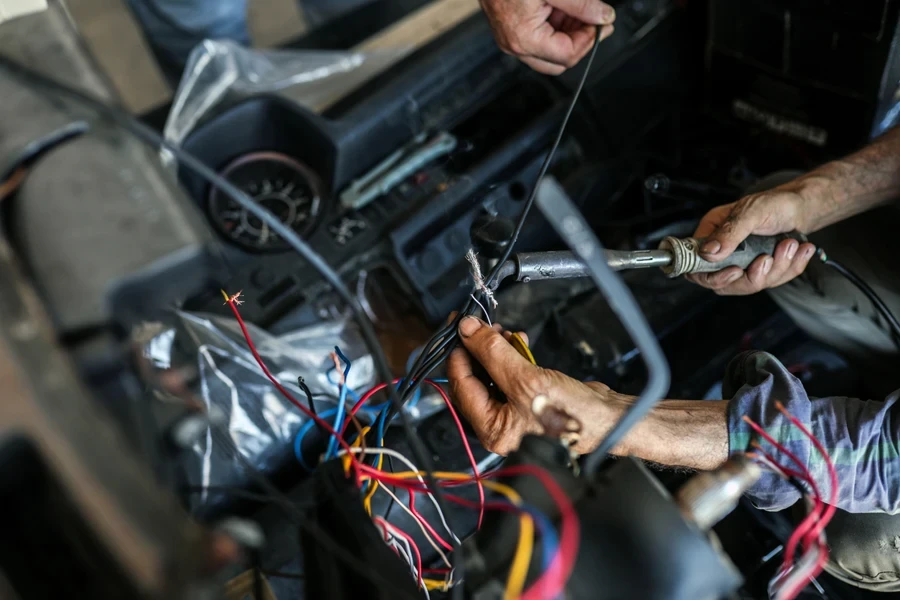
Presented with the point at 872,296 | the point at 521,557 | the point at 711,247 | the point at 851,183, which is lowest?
the point at 872,296

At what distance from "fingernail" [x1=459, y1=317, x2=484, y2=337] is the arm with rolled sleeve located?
1.09ft

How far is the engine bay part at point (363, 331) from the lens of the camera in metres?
0.50

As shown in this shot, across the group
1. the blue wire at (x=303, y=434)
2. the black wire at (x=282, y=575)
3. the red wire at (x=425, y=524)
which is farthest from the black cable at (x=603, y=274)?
the blue wire at (x=303, y=434)

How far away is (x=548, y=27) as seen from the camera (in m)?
1.05

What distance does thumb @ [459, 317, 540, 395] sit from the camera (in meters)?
0.75

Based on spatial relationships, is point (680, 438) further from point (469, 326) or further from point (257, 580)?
point (257, 580)

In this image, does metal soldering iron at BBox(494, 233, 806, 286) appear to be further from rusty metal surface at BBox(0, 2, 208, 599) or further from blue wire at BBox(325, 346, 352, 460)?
rusty metal surface at BBox(0, 2, 208, 599)

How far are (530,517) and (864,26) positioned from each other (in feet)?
3.26

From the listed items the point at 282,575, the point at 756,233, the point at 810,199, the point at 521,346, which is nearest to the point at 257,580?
the point at 282,575

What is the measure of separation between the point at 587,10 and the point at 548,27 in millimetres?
64

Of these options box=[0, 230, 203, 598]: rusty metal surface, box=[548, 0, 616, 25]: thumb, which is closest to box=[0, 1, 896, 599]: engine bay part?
box=[0, 230, 203, 598]: rusty metal surface

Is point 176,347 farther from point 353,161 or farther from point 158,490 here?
point 158,490

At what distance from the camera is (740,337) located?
1.23 metres

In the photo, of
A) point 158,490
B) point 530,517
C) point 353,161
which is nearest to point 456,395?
point 530,517
